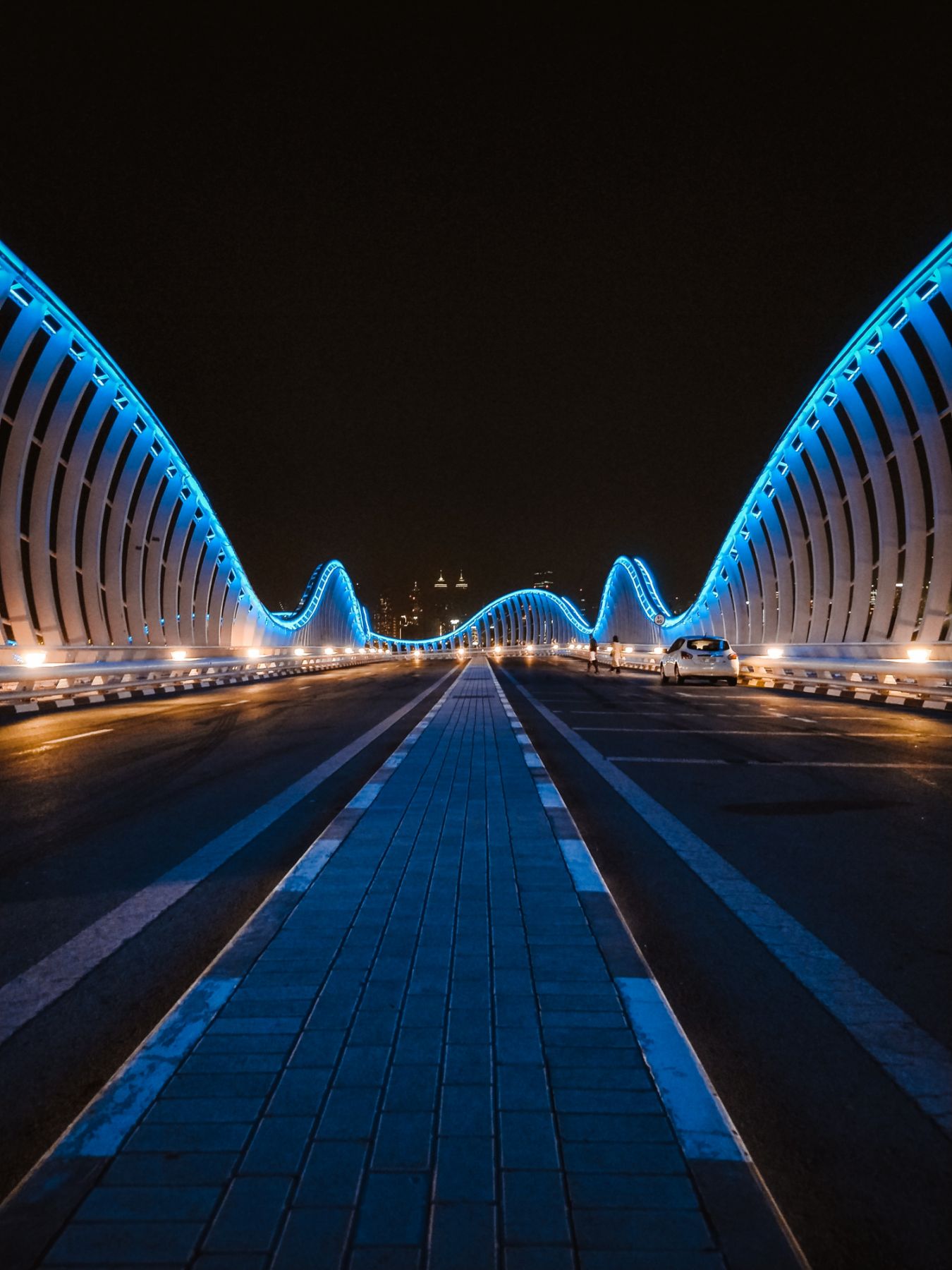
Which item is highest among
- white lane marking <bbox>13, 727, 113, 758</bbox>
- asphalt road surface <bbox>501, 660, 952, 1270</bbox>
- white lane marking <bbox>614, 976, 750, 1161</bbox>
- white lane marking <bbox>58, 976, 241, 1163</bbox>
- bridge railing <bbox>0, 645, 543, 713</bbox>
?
bridge railing <bbox>0, 645, 543, 713</bbox>

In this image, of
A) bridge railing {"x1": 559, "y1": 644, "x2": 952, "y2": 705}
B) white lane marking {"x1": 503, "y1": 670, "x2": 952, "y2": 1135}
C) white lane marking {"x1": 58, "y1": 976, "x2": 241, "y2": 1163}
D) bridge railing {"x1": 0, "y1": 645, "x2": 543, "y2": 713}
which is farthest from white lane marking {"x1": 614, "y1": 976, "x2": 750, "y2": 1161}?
bridge railing {"x1": 0, "y1": 645, "x2": 543, "y2": 713}

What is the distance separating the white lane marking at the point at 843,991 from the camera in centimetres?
268

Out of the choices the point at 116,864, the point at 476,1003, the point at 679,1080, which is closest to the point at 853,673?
the point at 116,864

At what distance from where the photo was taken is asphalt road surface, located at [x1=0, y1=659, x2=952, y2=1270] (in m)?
2.34

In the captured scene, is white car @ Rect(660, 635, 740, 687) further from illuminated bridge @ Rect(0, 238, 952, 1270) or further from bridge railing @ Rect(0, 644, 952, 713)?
illuminated bridge @ Rect(0, 238, 952, 1270)

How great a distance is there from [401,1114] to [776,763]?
8.39 meters

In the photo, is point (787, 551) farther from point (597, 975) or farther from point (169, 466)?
point (597, 975)

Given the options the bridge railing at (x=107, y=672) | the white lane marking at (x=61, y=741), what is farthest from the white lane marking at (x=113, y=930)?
the bridge railing at (x=107, y=672)

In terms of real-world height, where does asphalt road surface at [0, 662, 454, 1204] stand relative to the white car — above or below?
below

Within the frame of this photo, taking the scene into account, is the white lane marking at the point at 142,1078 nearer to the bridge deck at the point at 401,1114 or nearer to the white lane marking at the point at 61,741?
the bridge deck at the point at 401,1114

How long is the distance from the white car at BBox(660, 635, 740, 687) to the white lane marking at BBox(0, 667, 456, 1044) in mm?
20936

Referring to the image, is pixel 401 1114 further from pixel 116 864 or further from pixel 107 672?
pixel 107 672

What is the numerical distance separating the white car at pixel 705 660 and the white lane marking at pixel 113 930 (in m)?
20.9

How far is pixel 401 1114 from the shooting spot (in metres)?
2.38
